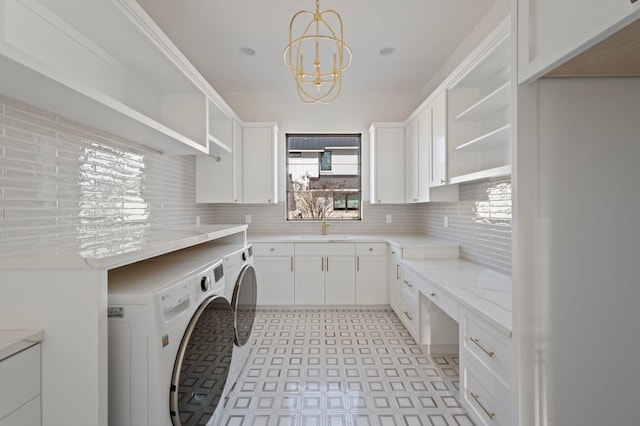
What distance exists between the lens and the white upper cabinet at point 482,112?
1.73m

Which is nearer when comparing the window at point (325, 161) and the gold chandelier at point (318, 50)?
the gold chandelier at point (318, 50)

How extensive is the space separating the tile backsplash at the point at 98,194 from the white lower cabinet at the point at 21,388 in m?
0.60

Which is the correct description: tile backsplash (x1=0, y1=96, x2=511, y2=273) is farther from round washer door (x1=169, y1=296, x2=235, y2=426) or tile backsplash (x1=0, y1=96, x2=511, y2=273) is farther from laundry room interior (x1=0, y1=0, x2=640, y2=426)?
round washer door (x1=169, y1=296, x2=235, y2=426)

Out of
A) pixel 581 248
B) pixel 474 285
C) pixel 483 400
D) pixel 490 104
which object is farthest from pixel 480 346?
pixel 490 104

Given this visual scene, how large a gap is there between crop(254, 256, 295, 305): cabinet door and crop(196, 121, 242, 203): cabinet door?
0.80 meters

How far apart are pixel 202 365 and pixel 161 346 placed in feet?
1.20

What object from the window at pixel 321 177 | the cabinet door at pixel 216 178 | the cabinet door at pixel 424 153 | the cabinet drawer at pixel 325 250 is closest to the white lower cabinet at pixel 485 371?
the cabinet door at pixel 424 153

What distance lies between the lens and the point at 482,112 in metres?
2.10

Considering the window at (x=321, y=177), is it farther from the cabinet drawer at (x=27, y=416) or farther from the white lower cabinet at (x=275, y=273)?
the cabinet drawer at (x=27, y=416)

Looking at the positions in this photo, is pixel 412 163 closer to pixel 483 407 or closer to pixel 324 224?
pixel 324 224

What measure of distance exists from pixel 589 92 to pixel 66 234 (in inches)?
92.1

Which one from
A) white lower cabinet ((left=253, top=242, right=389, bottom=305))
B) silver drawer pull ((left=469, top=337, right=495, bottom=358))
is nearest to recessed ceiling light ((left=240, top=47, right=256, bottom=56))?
white lower cabinet ((left=253, top=242, right=389, bottom=305))

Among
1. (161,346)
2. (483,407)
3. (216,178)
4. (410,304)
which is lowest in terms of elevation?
(483,407)

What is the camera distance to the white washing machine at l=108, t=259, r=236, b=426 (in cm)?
98
